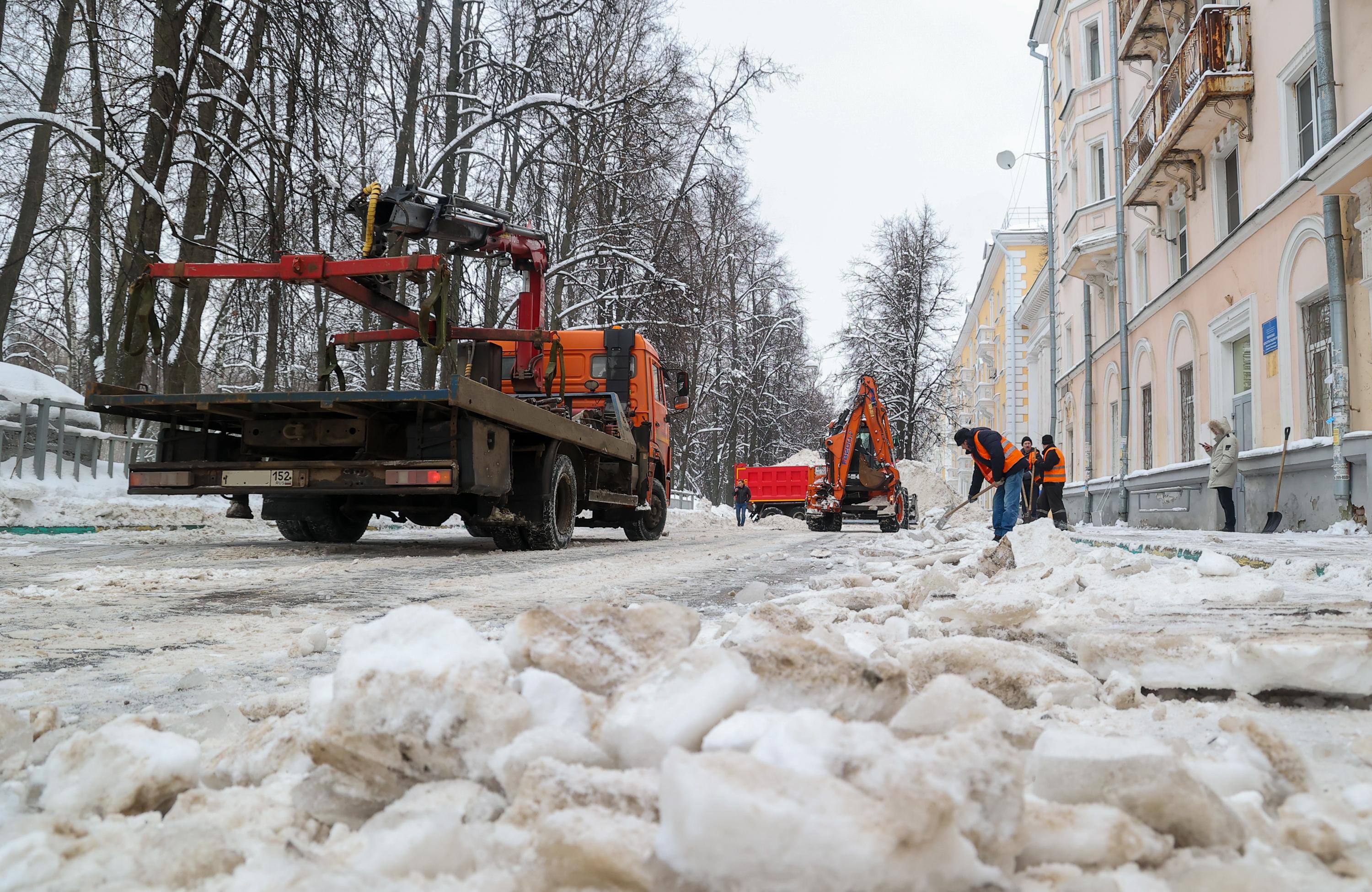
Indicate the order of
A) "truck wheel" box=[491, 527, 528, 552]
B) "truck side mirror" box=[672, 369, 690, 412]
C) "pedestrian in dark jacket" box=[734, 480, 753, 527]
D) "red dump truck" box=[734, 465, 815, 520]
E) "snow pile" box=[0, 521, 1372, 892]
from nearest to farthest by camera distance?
"snow pile" box=[0, 521, 1372, 892] → "truck wheel" box=[491, 527, 528, 552] → "truck side mirror" box=[672, 369, 690, 412] → "pedestrian in dark jacket" box=[734, 480, 753, 527] → "red dump truck" box=[734, 465, 815, 520]

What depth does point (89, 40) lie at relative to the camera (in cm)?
1102

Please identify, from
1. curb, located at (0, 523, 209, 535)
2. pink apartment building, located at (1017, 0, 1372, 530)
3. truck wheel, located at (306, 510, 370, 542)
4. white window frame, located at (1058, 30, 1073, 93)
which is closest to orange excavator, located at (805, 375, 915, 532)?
pink apartment building, located at (1017, 0, 1372, 530)

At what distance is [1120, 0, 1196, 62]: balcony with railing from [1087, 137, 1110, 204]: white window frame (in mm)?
3607

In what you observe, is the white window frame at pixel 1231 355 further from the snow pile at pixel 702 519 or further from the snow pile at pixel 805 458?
the snow pile at pixel 805 458

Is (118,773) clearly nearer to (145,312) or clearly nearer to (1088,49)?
(145,312)

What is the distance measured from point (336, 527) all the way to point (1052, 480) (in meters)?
12.3

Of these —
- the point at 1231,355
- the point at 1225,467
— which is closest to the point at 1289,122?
the point at 1231,355

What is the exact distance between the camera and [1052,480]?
54.3 feet

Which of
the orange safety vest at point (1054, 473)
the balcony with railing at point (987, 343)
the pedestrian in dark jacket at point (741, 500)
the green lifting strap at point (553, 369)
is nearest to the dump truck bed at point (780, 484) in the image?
the pedestrian in dark jacket at point (741, 500)

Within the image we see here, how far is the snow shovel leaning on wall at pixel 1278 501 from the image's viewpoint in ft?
38.7

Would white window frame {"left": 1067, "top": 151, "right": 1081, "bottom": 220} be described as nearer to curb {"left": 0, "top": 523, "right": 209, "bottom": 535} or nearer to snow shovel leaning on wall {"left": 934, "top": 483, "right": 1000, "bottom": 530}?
snow shovel leaning on wall {"left": 934, "top": 483, "right": 1000, "bottom": 530}

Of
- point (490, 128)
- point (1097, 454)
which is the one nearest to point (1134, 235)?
point (1097, 454)

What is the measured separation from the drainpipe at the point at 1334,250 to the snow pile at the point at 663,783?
10796mm

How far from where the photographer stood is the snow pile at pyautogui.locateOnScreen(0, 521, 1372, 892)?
1039 millimetres
